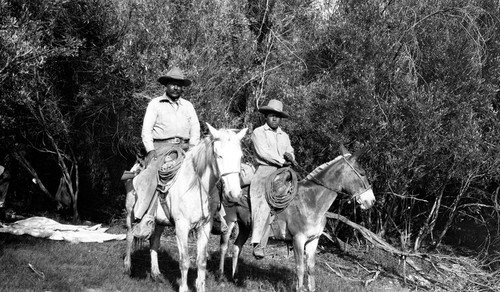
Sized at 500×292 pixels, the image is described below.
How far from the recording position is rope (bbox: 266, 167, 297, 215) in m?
8.84

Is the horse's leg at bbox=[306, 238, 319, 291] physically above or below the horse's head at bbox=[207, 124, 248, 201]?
below

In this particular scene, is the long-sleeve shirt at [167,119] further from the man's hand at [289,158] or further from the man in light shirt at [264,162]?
the man's hand at [289,158]

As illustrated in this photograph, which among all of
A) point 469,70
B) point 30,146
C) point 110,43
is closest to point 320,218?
point 469,70

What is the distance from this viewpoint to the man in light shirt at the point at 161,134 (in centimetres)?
787

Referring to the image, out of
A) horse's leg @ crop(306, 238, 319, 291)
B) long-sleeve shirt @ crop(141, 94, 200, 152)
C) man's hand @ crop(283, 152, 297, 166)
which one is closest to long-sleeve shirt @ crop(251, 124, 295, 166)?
man's hand @ crop(283, 152, 297, 166)

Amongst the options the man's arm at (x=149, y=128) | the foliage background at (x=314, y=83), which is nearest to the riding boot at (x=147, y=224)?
the man's arm at (x=149, y=128)

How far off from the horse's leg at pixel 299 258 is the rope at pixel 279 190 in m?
0.61

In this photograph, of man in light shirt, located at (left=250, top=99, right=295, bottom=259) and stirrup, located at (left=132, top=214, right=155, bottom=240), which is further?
man in light shirt, located at (left=250, top=99, right=295, bottom=259)

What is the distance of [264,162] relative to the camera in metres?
9.35

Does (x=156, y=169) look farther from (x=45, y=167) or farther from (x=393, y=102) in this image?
(x=45, y=167)

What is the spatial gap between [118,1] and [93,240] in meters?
6.09

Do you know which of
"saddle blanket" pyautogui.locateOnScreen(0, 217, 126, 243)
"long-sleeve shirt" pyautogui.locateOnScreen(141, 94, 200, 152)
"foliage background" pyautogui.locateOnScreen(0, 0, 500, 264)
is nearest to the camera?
"long-sleeve shirt" pyautogui.locateOnScreen(141, 94, 200, 152)

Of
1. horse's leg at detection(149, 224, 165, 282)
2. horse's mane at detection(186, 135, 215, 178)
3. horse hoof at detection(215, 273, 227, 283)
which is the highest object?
horse's mane at detection(186, 135, 215, 178)

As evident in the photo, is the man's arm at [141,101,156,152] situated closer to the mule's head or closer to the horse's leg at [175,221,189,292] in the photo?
A: the horse's leg at [175,221,189,292]
